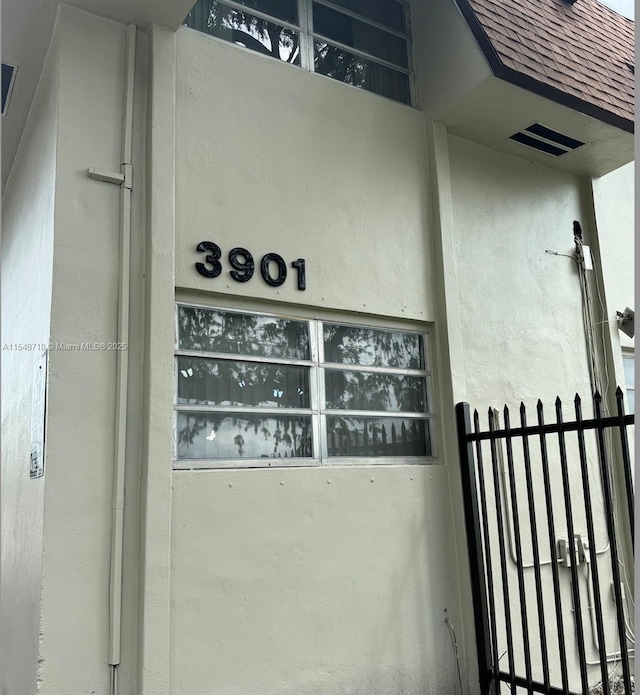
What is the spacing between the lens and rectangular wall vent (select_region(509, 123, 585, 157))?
6082 mm

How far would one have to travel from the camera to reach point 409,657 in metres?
4.77

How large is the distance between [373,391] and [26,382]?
2504 mm

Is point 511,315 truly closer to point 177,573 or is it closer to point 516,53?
point 516,53

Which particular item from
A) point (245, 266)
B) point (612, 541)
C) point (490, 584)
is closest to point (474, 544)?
point (490, 584)

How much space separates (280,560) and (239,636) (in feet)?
1.70

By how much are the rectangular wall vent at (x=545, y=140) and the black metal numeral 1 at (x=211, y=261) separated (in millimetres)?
3188

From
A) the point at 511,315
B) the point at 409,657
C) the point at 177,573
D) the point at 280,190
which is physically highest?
the point at 280,190

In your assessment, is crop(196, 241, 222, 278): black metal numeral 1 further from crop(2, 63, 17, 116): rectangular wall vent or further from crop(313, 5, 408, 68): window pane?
crop(313, 5, 408, 68): window pane

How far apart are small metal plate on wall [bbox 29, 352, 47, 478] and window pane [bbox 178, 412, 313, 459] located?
2.68 feet

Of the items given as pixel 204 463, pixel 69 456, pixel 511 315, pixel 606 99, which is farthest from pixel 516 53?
pixel 69 456

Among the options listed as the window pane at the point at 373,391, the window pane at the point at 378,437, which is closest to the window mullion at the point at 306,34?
the window pane at the point at 373,391

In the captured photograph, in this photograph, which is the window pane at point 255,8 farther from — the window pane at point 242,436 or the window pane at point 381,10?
the window pane at point 242,436

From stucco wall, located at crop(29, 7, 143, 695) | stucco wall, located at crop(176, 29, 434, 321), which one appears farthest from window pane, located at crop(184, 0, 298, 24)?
stucco wall, located at crop(29, 7, 143, 695)

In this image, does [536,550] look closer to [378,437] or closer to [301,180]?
[378,437]
